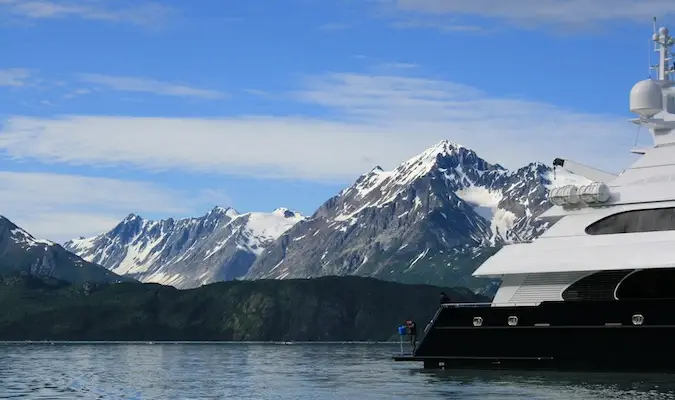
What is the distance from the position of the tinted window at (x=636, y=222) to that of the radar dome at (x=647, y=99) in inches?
221

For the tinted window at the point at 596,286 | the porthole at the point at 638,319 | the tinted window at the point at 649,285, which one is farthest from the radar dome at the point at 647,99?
the porthole at the point at 638,319

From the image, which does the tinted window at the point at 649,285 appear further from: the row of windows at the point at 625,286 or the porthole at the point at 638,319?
the porthole at the point at 638,319

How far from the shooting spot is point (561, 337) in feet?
148

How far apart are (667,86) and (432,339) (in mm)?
15288

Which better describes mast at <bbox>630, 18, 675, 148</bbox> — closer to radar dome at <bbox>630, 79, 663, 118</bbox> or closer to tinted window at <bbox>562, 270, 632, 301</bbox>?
radar dome at <bbox>630, 79, 663, 118</bbox>

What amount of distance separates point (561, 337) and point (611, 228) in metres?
4.94

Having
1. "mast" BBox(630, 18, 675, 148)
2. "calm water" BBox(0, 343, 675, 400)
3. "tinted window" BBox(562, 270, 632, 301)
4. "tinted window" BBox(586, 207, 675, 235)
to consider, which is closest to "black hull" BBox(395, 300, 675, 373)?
"tinted window" BBox(562, 270, 632, 301)

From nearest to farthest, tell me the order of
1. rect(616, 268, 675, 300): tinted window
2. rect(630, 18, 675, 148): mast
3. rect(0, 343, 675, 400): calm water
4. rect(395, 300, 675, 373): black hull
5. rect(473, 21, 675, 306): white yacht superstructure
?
rect(0, 343, 675, 400): calm water < rect(395, 300, 675, 373): black hull < rect(616, 268, 675, 300): tinted window < rect(473, 21, 675, 306): white yacht superstructure < rect(630, 18, 675, 148): mast

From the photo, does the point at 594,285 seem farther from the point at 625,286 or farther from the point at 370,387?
the point at 370,387

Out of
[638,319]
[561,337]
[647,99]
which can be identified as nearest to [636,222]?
[638,319]

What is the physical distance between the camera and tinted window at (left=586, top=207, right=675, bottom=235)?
4462 cm

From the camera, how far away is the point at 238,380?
53.8 m

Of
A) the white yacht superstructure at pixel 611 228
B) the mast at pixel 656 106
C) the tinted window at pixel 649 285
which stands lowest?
the tinted window at pixel 649 285

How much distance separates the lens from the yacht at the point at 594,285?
43.2 metres
